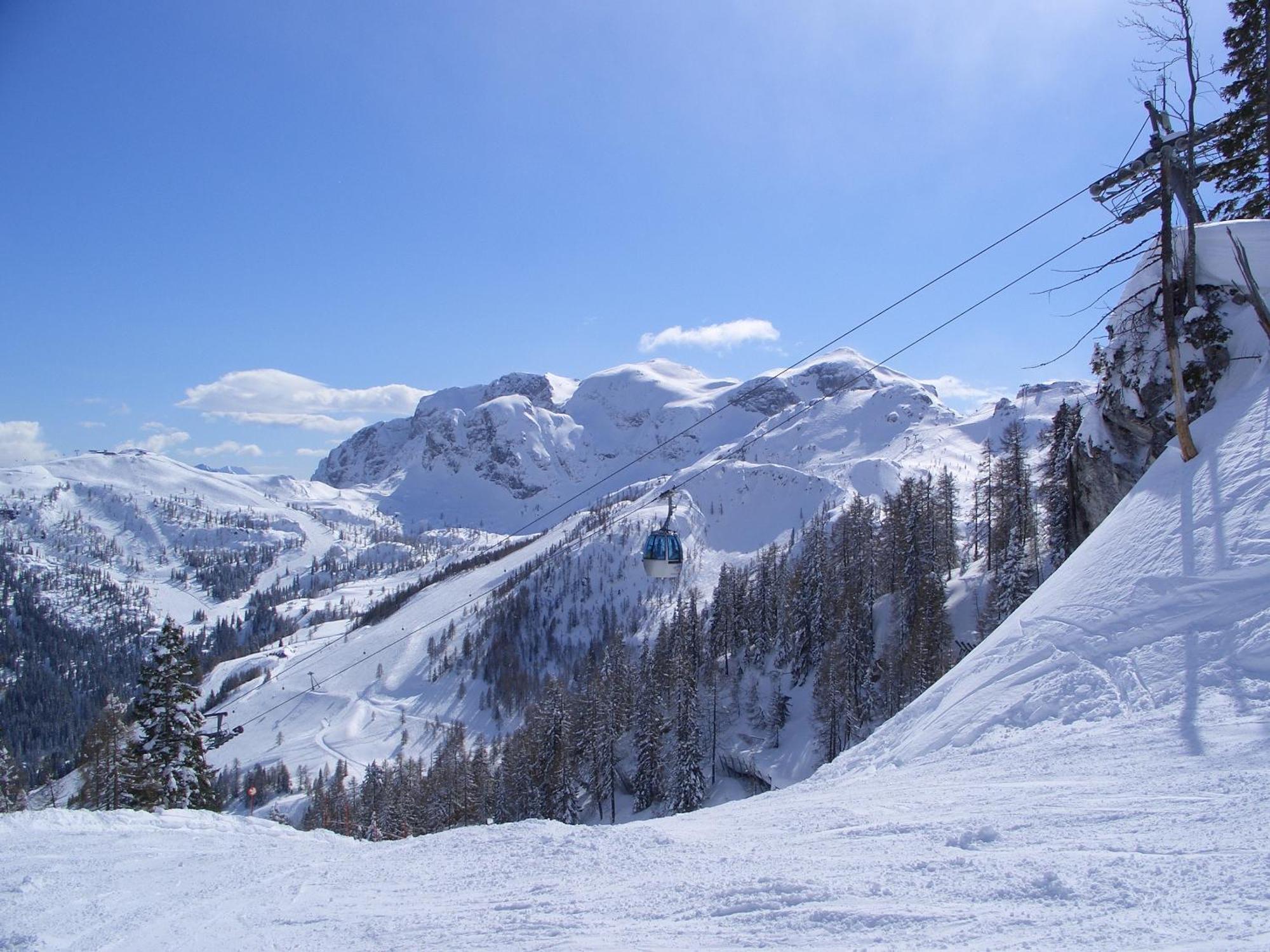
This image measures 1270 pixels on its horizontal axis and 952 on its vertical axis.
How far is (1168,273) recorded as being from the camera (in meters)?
11.1

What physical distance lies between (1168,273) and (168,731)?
29370mm

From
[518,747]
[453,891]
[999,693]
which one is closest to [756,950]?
[453,891]

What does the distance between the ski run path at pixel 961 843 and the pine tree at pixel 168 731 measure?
13.1m

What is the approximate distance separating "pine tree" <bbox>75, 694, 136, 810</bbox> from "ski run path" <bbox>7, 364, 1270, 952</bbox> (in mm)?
14281

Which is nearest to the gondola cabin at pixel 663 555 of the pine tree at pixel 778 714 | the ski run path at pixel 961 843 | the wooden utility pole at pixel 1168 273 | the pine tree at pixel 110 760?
the ski run path at pixel 961 843

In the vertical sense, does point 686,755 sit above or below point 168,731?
below

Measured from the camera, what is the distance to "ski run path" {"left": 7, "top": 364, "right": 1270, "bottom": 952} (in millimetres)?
4234

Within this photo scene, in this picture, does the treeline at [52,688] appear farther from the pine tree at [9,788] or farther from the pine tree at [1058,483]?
the pine tree at [1058,483]

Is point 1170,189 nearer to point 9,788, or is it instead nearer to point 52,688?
point 9,788

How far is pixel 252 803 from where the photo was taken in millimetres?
82188

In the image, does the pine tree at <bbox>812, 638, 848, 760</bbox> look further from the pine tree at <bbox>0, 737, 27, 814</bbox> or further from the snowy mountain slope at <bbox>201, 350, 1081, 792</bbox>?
the pine tree at <bbox>0, 737, 27, 814</bbox>

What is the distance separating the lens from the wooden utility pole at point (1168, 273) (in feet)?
34.7

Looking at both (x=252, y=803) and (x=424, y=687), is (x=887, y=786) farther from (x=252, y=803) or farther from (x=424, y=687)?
(x=424, y=687)

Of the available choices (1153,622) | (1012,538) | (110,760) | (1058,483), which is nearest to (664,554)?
(1153,622)
